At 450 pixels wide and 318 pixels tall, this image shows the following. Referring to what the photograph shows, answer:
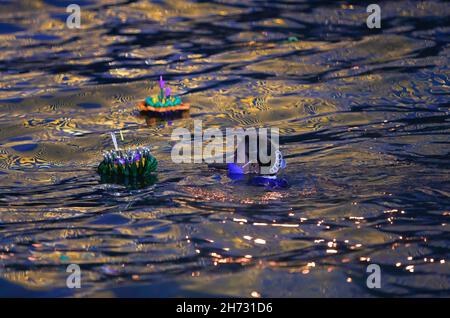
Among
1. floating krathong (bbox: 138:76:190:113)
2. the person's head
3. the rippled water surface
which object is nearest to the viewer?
the rippled water surface

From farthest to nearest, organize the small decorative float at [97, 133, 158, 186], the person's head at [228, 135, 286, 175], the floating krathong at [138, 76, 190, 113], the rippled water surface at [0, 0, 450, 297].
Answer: the floating krathong at [138, 76, 190, 113] → the small decorative float at [97, 133, 158, 186] → the person's head at [228, 135, 286, 175] → the rippled water surface at [0, 0, 450, 297]

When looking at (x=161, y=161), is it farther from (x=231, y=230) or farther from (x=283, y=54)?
(x=283, y=54)

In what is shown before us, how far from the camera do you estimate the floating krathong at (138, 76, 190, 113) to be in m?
11.1

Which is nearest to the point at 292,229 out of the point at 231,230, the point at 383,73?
the point at 231,230

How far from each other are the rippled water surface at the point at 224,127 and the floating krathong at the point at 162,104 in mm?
178

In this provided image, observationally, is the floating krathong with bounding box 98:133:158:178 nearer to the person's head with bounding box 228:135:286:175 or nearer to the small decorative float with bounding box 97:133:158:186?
the small decorative float with bounding box 97:133:158:186

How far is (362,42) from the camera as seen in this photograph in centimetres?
1402

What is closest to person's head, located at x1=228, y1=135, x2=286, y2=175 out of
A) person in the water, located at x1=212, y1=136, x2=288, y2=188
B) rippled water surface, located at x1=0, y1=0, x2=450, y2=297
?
person in the water, located at x1=212, y1=136, x2=288, y2=188

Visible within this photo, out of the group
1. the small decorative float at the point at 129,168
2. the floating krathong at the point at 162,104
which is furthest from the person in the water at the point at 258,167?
the floating krathong at the point at 162,104

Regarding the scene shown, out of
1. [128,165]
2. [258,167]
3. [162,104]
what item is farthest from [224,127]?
[258,167]

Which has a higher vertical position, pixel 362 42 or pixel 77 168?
pixel 362 42

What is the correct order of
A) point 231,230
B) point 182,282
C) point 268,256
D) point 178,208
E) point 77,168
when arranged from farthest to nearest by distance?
1. point 77,168
2. point 178,208
3. point 231,230
4. point 268,256
5. point 182,282

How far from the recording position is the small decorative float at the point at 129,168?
8562 mm
